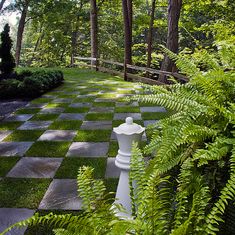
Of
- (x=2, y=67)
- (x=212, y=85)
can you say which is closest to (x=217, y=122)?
(x=212, y=85)

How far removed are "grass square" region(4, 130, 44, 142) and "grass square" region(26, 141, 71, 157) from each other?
0.27 metres

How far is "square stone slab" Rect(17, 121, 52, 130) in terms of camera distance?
15.2ft

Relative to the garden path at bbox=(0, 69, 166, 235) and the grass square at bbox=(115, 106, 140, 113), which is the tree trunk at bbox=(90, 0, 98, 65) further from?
the grass square at bbox=(115, 106, 140, 113)

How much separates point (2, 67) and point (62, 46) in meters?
11.1

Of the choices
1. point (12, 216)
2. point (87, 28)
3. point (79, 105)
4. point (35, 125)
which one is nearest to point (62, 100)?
point (79, 105)

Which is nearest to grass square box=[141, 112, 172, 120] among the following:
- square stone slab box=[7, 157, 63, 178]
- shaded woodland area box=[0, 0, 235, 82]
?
square stone slab box=[7, 157, 63, 178]

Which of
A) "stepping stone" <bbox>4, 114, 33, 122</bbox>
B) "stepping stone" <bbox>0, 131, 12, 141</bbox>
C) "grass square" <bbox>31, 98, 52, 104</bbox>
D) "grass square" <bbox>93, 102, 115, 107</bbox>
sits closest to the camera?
"stepping stone" <bbox>0, 131, 12, 141</bbox>

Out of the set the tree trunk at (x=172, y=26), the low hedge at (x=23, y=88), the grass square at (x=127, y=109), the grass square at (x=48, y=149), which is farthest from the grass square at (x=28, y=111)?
the tree trunk at (x=172, y=26)

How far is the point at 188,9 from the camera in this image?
11453 mm

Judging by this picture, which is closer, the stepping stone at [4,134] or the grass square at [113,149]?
the grass square at [113,149]

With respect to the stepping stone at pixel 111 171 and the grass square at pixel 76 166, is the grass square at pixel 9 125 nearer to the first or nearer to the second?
the grass square at pixel 76 166

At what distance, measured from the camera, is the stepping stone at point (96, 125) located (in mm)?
4603

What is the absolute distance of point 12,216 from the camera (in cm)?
233

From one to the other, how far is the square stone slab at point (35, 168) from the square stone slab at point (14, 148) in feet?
0.81
